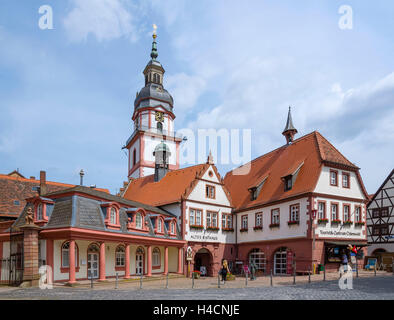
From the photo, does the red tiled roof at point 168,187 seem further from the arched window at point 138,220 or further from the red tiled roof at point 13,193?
the red tiled roof at point 13,193

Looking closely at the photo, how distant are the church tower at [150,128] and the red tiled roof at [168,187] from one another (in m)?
9.53

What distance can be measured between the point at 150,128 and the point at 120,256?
90.5 feet

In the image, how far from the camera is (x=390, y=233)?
43812mm

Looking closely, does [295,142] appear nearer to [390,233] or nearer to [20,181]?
[390,233]

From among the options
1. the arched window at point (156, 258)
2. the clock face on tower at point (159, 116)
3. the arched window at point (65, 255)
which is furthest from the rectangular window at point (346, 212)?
the clock face on tower at point (159, 116)

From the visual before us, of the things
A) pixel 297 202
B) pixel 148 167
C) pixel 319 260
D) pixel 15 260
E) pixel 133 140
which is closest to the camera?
pixel 15 260

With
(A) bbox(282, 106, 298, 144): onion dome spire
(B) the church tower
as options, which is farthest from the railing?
(A) bbox(282, 106, 298, 144): onion dome spire

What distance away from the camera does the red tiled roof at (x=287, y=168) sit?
3116 cm

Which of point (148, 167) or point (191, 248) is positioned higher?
point (148, 167)

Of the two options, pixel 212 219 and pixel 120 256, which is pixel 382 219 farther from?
pixel 120 256

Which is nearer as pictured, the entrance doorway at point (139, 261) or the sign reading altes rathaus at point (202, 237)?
the entrance doorway at point (139, 261)
